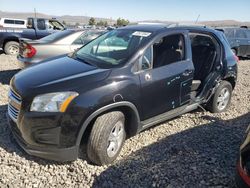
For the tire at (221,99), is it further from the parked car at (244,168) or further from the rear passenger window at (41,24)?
the rear passenger window at (41,24)

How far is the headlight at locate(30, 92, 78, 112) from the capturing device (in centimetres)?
346

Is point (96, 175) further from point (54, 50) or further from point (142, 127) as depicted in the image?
point (54, 50)

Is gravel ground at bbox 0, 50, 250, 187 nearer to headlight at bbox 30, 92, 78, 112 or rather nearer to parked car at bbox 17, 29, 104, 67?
headlight at bbox 30, 92, 78, 112

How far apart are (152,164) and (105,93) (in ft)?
3.66

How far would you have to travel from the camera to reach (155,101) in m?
4.36

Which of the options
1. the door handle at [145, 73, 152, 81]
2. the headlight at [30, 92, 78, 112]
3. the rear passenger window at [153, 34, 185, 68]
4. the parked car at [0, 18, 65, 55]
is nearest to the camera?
the headlight at [30, 92, 78, 112]

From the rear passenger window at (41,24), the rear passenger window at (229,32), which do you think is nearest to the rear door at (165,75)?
the rear passenger window at (41,24)

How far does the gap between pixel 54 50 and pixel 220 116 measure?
4.25 meters

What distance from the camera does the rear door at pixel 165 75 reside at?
13.9 ft

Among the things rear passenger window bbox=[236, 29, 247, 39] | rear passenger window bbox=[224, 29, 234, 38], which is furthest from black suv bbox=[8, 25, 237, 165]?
rear passenger window bbox=[236, 29, 247, 39]

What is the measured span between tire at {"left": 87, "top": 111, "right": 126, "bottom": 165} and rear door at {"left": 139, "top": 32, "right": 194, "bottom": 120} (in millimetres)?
483

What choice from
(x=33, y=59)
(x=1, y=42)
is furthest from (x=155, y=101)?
(x=1, y=42)

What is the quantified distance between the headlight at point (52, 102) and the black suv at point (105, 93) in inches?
0.4

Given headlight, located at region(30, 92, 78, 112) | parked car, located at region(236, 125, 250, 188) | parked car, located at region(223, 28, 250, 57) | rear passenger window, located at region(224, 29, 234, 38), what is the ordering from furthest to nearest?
rear passenger window, located at region(224, 29, 234, 38) → parked car, located at region(223, 28, 250, 57) → headlight, located at region(30, 92, 78, 112) → parked car, located at region(236, 125, 250, 188)
